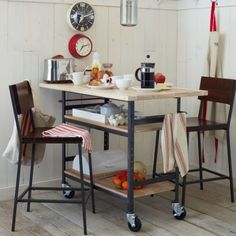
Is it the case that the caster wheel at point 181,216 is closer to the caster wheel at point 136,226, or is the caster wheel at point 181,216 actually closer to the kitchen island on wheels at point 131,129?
the kitchen island on wheels at point 131,129

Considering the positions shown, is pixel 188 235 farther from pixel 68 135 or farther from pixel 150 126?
pixel 68 135

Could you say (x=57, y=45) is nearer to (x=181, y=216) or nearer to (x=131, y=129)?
(x=131, y=129)

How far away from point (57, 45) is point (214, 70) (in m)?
1.20

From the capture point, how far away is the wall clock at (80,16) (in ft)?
11.8

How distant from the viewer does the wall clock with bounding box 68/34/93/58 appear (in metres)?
3.65

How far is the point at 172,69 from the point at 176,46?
20cm

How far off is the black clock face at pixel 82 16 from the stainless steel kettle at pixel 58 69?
0.28m

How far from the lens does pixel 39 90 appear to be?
11.9 ft

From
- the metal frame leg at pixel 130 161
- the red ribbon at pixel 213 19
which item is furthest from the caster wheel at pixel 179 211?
the red ribbon at pixel 213 19

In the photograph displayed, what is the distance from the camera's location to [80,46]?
3684mm

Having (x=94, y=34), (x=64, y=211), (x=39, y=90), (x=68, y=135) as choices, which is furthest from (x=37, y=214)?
(x=94, y=34)

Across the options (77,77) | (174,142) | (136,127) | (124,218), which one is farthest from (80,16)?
(124,218)

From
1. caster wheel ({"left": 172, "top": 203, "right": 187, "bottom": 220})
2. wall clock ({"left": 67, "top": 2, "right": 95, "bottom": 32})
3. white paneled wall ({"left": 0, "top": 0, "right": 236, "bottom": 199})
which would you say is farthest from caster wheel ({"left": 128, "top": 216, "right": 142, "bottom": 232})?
wall clock ({"left": 67, "top": 2, "right": 95, "bottom": 32})

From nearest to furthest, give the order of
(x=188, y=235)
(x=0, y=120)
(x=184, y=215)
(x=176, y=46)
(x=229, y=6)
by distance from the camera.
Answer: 1. (x=188, y=235)
2. (x=184, y=215)
3. (x=0, y=120)
4. (x=229, y=6)
5. (x=176, y=46)
